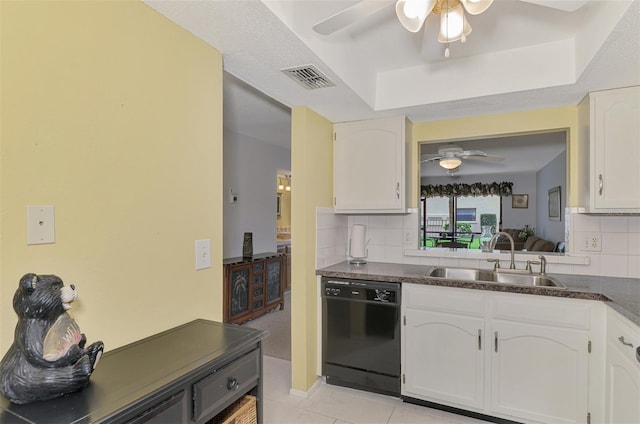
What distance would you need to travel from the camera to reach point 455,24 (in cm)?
146

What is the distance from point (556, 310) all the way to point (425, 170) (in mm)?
4417

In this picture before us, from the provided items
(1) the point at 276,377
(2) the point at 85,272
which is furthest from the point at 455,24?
(1) the point at 276,377

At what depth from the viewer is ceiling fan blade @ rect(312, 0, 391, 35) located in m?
1.17

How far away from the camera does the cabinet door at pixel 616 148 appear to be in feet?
6.66

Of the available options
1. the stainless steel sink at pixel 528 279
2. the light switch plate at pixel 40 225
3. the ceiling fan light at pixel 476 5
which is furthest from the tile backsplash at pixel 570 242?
the light switch plate at pixel 40 225

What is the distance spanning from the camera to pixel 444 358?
2.25 meters

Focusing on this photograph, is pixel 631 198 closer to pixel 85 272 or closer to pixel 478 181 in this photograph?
pixel 85 272

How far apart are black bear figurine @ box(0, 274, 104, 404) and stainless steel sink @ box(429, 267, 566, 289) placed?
2.30 meters

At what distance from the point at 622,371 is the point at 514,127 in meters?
1.75

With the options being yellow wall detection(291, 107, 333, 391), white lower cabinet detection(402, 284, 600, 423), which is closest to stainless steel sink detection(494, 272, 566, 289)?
white lower cabinet detection(402, 284, 600, 423)

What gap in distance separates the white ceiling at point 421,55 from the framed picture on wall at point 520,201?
13.5 ft

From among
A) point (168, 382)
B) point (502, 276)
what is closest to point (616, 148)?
point (502, 276)

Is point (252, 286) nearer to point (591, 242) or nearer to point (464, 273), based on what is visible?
point (464, 273)

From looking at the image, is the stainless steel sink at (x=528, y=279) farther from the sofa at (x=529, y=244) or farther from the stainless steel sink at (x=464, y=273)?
the sofa at (x=529, y=244)
